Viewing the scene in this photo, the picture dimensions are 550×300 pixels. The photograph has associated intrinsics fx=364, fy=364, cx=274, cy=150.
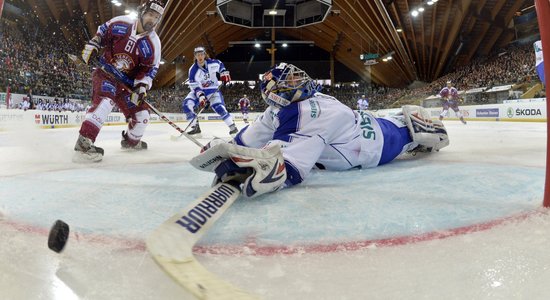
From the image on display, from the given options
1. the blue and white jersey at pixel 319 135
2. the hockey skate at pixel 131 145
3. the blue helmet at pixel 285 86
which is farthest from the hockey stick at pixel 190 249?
the hockey skate at pixel 131 145

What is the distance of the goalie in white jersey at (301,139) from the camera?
4.54 ft

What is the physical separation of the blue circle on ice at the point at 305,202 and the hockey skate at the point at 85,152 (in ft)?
1.83

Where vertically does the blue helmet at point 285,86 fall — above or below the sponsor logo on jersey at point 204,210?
above

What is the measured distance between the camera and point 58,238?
2.74 ft

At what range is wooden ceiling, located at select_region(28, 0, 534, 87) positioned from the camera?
1547cm

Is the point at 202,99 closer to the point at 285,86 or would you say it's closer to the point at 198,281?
the point at 285,86

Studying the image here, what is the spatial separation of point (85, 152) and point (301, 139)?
6.15 ft

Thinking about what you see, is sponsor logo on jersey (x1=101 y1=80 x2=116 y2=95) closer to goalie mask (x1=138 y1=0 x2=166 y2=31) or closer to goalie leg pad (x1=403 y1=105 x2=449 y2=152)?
goalie mask (x1=138 y1=0 x2=166 y2=31)

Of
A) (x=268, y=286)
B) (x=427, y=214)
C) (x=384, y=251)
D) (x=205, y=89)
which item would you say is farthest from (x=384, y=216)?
(x=205, y=89)

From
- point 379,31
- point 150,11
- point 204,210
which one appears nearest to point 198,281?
point 204,210

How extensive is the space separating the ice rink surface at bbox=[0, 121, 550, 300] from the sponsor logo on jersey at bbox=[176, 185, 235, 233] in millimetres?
55

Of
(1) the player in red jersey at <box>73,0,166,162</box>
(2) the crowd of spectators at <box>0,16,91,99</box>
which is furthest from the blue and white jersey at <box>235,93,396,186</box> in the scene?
(2) the crowd of spectators at <box>0,16,91,99</box>

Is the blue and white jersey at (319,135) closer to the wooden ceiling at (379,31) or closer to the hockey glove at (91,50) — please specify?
the hockey glove at (91,50)

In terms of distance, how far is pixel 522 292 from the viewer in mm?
644
